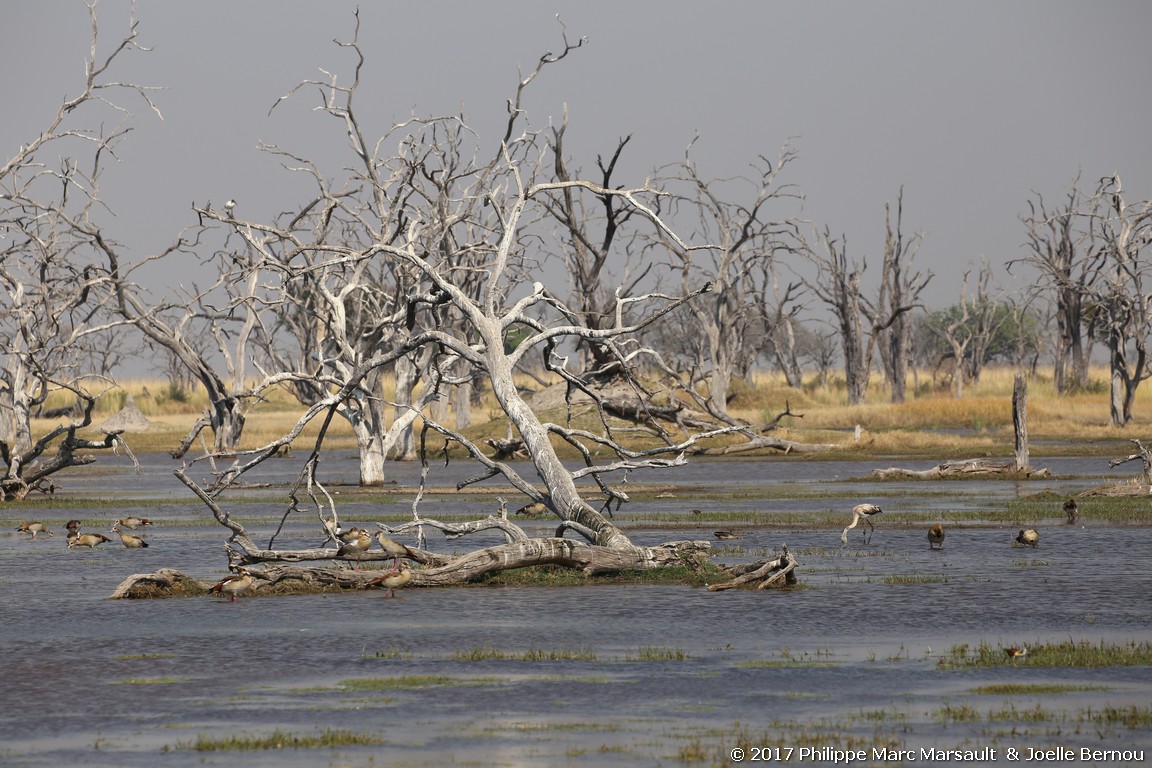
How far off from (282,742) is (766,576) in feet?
35.3

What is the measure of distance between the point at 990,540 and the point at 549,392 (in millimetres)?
40112

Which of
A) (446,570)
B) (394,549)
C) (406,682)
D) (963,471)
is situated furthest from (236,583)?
(963,471)

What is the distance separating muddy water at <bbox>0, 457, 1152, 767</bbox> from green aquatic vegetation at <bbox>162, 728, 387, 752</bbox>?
0.11 m

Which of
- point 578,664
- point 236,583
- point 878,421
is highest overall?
point 878,421

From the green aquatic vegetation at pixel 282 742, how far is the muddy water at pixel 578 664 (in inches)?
4.4

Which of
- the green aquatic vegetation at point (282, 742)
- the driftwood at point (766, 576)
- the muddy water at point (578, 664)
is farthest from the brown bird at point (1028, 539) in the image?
the green aquatic vegetation at point (282, 742)

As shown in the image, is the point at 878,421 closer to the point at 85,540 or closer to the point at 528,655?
the point at 85,540

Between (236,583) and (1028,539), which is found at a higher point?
(236,583)

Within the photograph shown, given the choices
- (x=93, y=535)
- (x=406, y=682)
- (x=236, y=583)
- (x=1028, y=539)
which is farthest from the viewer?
(x=93, y=535)

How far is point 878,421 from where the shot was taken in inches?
2805

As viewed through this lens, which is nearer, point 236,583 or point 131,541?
point 236,583

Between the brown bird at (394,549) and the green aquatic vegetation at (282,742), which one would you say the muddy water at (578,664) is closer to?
the green aquatic vegetation at (282,742)

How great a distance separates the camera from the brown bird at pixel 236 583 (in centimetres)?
2173

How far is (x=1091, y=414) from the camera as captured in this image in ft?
232
